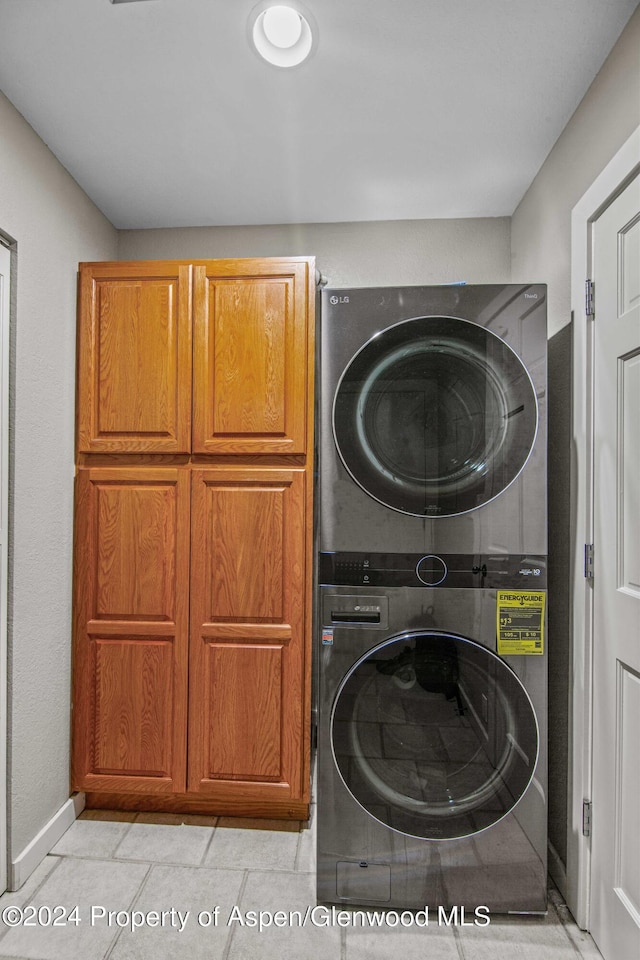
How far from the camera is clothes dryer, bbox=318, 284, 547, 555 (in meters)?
1.59

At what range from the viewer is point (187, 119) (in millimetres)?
1785

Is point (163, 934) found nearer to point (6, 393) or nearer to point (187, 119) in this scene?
point (6, 393)

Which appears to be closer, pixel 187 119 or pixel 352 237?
pixel 187 119

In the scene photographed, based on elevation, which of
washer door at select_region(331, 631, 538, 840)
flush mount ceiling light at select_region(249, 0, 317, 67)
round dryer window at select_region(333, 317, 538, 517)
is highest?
flush mount ceiling light at select_region(249, 0, 317, 67)

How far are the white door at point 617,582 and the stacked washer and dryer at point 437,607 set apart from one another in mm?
151

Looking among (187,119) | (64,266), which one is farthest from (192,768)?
(187,119)

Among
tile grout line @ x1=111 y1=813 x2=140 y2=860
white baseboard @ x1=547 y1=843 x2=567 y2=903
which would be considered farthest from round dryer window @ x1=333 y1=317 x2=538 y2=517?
tile grout line @ x1=111 y1=813 x2=140 y2=860

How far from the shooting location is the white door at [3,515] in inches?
65.9

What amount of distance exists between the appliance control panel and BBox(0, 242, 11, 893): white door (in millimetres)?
1045

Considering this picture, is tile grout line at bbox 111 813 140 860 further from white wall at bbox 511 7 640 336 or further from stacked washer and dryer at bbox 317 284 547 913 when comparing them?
white wall at bbox 511 7 640 336

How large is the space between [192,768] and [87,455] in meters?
1.29

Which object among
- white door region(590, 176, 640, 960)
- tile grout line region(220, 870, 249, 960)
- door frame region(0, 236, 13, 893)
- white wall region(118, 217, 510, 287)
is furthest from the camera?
white wall region(118, 217, 510, 287)

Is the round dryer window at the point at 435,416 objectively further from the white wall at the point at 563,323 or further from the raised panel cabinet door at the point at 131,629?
the raised panel cabinet door at the point at 131,629

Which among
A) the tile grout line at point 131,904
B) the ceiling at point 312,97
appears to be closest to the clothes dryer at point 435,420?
the ceiling at point 312,97
